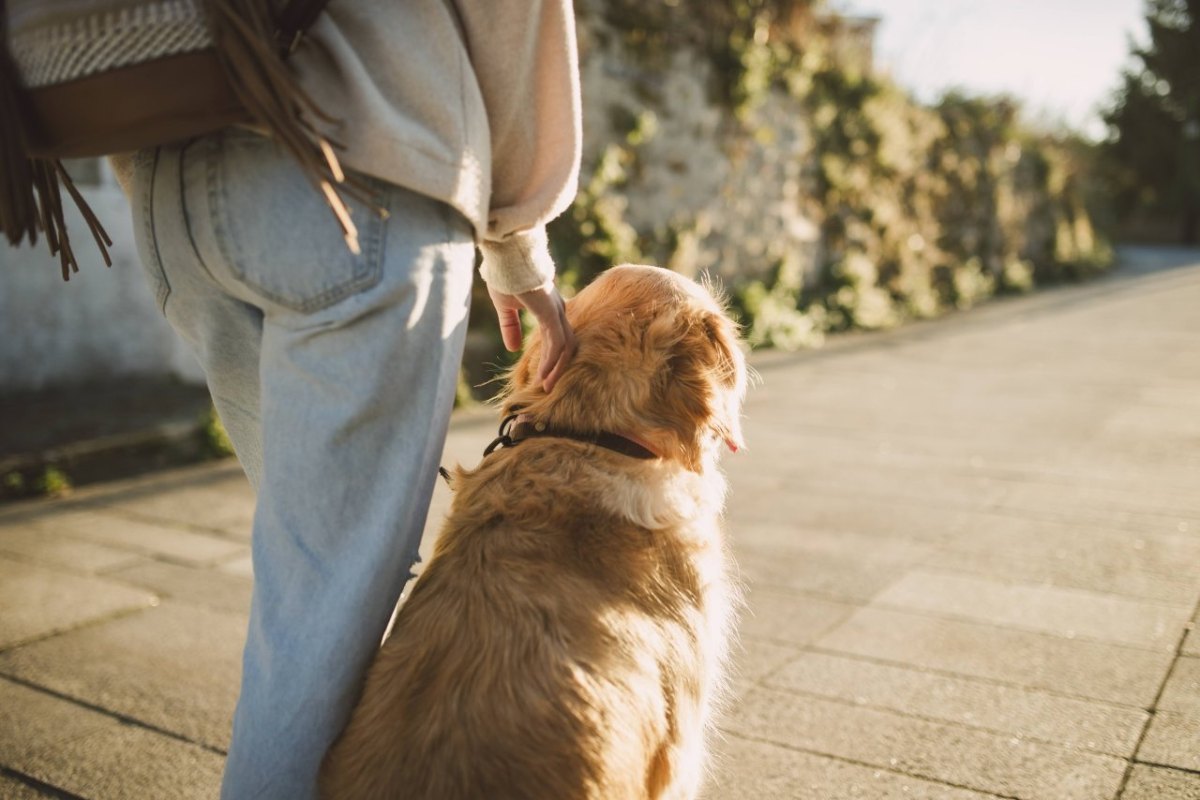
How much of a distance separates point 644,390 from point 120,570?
2.84 m

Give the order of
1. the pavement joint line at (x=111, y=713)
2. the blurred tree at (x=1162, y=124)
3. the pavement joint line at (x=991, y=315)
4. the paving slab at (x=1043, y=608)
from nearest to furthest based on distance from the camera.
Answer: the pavement joint line at (x=111, y=713) < the paving slab at (x=1043, y=608) < the pavement joint line at (x=991, y=315) < the blurred tree at (x=1162, y=124)

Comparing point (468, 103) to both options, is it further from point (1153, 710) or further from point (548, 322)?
point (1153, 710)

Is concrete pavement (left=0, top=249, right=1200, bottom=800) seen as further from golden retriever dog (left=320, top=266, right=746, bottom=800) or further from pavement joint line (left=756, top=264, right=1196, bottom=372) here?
pavement joint line (left=756, top=264, right=1196, bottom=372)

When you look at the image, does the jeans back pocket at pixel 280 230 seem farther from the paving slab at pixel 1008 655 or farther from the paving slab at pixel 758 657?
the paving slab at pixel 1008 655

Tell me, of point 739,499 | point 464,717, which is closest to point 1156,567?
point 739,499

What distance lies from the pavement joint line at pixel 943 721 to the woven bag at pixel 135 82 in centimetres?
213

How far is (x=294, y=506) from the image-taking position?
1.65 meters

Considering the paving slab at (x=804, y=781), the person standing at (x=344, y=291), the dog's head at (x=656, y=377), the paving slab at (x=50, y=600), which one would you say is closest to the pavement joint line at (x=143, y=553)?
the paving slab at (x=50, y=600)

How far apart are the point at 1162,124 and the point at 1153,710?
37.3m

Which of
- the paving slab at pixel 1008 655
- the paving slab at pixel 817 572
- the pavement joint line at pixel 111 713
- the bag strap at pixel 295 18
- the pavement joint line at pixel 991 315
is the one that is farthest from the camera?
the pavement joint line at pixel 991 315

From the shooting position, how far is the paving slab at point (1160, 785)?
240 cm

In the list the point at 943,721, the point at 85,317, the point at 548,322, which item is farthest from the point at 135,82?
the point at 85,317

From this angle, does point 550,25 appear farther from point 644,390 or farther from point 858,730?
point 858,730

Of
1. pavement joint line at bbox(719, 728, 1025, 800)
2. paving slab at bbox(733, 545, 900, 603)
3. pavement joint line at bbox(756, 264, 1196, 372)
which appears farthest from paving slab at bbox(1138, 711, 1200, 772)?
pavement joint line at bbox(756, 264, 1196, 372)
